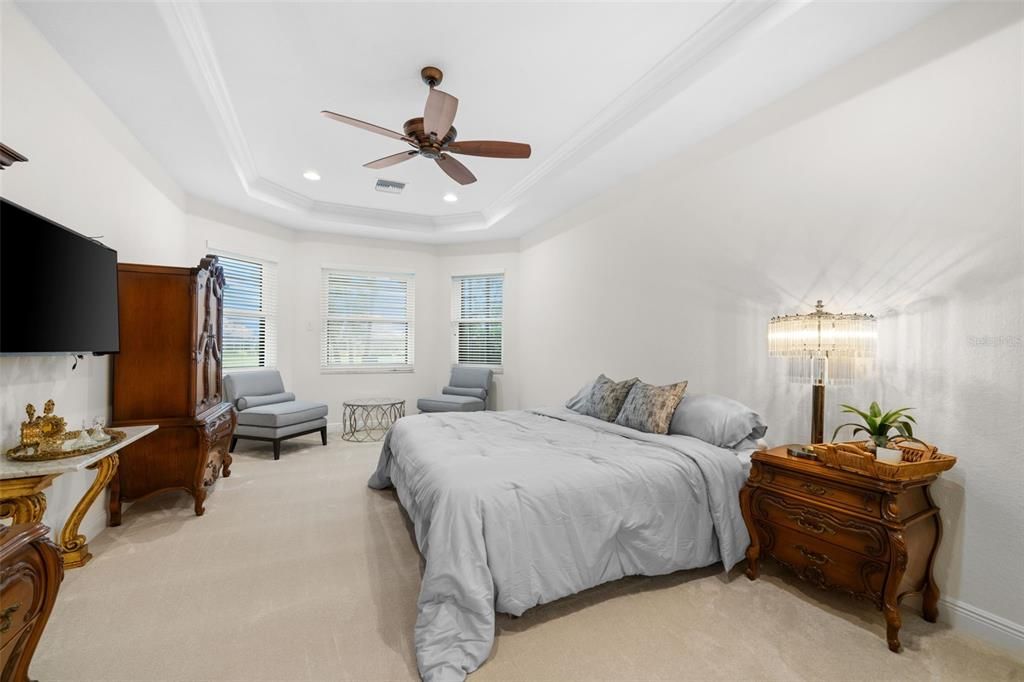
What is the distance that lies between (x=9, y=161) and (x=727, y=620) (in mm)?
3303

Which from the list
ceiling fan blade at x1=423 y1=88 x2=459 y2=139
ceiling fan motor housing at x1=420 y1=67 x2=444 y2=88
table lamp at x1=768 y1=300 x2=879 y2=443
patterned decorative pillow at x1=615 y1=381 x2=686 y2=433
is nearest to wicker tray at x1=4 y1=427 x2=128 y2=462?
ceiling fan blade at x1=423 y1=88 x2=459 y2=139

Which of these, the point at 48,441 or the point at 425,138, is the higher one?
the point at 425,138

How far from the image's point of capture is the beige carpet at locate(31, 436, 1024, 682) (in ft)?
5.65

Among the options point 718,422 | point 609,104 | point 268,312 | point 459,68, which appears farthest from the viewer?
point 268,312

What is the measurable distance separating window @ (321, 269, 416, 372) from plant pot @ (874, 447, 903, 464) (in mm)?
5793

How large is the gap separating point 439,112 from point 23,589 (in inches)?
105

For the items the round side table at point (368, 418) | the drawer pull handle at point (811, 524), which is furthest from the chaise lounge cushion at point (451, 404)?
the drawer pull handle at point (811, 524)

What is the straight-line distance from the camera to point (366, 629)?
1.96m

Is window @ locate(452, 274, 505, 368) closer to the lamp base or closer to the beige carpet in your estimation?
the beige carpet

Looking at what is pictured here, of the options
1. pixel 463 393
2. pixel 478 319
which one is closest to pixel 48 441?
pixel 463 393

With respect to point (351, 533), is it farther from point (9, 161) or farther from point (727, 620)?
point (9, 161)

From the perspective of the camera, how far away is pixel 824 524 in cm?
207

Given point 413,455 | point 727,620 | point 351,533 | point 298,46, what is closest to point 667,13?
point 298,46

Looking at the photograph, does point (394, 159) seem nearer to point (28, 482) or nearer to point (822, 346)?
point (28, 482)
